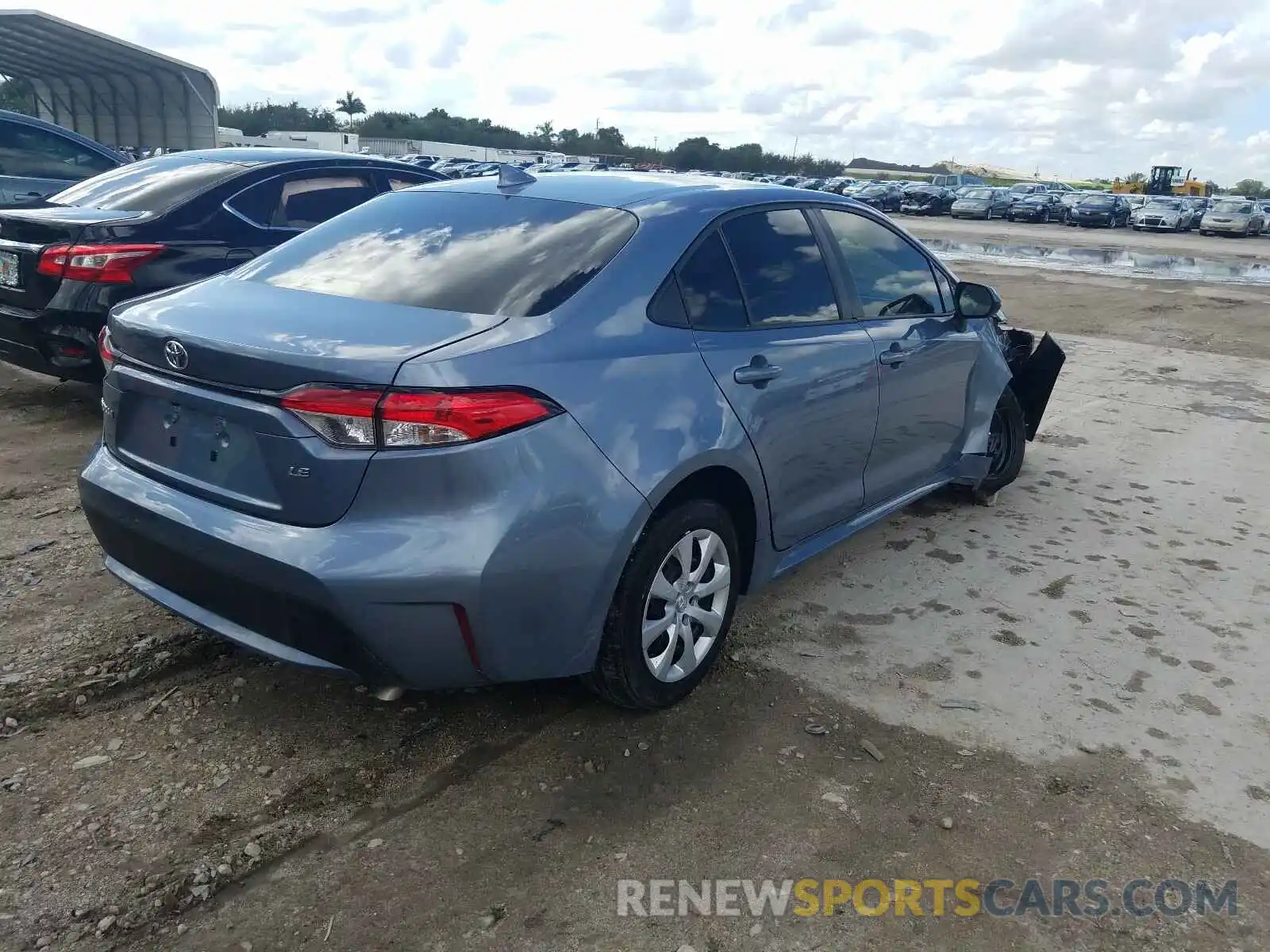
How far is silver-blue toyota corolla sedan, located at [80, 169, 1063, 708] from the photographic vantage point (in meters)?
2.53

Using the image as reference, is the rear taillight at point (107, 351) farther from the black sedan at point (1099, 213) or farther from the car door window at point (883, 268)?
the black sedan at point (1099, 213)

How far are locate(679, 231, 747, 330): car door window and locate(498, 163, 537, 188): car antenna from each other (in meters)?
0.76

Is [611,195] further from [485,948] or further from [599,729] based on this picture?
[485,948]

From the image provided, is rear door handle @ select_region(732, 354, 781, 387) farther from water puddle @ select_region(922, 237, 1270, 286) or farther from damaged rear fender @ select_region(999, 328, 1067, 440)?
water puddle @ select_region(922, 237, 1270, 286)

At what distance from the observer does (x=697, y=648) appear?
3.34 meters

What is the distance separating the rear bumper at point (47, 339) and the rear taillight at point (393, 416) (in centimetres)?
361

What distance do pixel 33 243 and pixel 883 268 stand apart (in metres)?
4.54

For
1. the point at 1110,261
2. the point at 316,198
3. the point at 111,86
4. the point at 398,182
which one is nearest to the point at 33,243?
the point at 316,198

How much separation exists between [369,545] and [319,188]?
15.5 feet

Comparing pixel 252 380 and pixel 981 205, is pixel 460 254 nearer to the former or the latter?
pixel 252 380

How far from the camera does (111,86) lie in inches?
1212

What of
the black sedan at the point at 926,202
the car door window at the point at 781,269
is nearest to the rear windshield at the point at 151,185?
the car door window at the point at 781,269

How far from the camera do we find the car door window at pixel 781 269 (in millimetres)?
3502

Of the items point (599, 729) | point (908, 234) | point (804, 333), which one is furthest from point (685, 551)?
point (908, 234)
